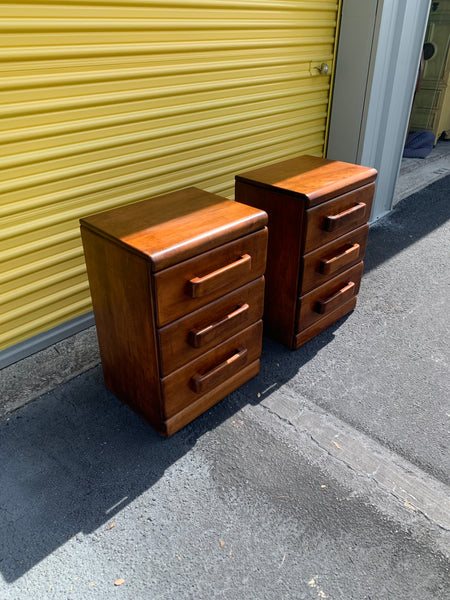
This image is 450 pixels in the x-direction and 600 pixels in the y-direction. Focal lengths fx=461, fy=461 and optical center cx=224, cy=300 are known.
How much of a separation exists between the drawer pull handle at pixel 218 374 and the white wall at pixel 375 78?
2.43 metres

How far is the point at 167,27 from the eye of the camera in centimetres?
254

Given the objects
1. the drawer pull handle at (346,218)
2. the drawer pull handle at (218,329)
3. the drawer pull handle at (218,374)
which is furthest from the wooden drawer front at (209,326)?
the drawer pull handle at (346,218)

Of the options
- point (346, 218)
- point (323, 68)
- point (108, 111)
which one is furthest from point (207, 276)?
point (323, 68)

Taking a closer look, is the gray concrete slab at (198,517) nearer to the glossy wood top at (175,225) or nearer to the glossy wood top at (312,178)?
the glossy wood top at (175,225)

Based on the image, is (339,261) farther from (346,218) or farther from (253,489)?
(253,489)

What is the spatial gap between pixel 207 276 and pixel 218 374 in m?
0.53

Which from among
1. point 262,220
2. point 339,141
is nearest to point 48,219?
point 262,220

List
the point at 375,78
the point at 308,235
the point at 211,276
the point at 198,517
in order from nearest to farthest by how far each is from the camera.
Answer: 1. the point at 198,517
2. the point at 211,276
3. the point at 308,235
4. the point at 375,78

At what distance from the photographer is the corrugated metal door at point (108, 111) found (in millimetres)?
2150

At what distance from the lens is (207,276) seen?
76.2 inches

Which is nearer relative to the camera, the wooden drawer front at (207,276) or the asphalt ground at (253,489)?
the asphalt ground at (253,489)

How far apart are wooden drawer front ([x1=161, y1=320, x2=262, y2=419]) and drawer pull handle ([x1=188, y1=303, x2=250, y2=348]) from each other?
0.09 m

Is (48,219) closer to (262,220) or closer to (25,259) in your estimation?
(25,259)

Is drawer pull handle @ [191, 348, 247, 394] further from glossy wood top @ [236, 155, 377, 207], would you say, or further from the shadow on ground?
glossy wood top @ [236, 155, 377, 207]
